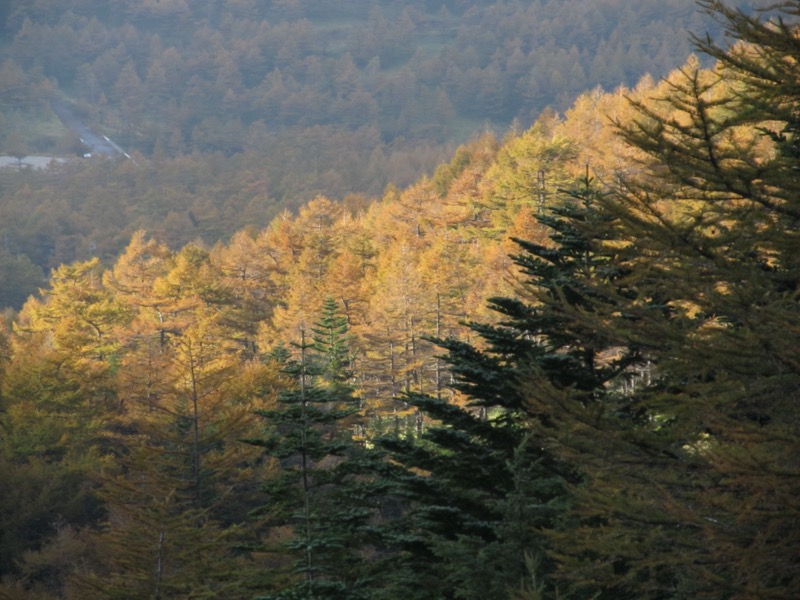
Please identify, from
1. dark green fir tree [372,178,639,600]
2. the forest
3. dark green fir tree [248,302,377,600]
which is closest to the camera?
the forest

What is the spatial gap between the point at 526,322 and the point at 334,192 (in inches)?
6063

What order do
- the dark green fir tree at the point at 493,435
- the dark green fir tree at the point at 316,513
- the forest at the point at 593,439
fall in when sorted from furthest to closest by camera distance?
the dark green fir tree at the point at 316,513 → the dark green fir tree at the point at 493,435 → the forest at the point at 593,439

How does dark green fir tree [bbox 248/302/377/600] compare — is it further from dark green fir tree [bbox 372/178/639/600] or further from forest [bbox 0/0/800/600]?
dark green fir tree [bbox 372/178/639/600]

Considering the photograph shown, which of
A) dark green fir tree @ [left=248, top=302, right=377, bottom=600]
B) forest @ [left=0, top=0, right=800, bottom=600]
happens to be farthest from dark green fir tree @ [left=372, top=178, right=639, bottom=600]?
dark green fir tree @ [left=248, top=302, right=377, bottom=600]

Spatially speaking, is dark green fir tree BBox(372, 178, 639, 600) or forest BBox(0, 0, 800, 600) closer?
forest BBox(0, 0, 800, 600)

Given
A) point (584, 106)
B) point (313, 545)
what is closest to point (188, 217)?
point (584, 106)

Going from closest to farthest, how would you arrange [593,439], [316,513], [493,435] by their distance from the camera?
[593,439], [493,435], [316,513]

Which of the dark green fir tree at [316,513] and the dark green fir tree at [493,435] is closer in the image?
the dark green fir tree at [493,435]

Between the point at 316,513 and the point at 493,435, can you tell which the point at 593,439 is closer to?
the point at 493,435

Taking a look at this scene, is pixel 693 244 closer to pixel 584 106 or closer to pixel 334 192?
pixel 584 106

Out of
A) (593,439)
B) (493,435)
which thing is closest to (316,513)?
(493,435)

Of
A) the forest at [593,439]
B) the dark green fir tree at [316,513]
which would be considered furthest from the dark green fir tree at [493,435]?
the dark green fir tree at [316,513]

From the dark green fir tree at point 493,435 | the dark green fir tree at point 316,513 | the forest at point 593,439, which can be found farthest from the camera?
the dark green fir tree at point 316,513

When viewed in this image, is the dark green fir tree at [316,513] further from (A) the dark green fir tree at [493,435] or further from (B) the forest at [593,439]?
(A) the dark green fir tree at [493,435]
